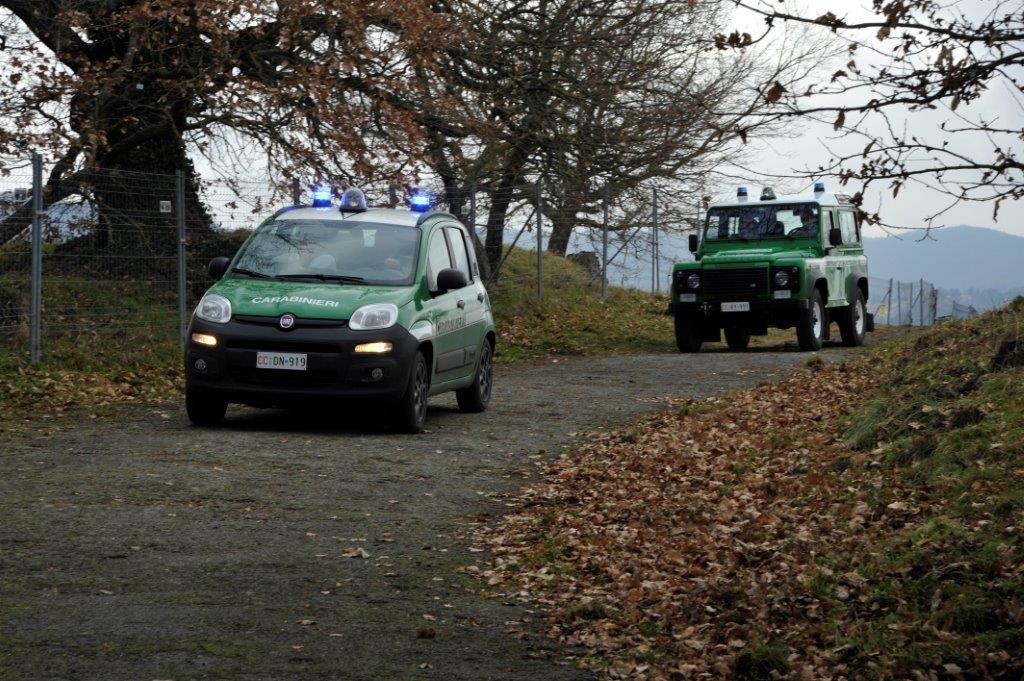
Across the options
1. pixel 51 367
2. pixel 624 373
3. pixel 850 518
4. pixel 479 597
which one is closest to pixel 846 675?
pixel 479 597

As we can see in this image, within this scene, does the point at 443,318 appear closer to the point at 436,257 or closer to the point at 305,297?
the point at 436,257

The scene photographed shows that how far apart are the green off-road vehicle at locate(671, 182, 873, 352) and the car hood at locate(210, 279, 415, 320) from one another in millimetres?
11163

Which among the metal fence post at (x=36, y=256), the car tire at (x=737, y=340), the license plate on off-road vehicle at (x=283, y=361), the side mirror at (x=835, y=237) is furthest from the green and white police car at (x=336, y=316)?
the car tire at (x=737, y=340)

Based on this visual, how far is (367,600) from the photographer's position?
22.6ft

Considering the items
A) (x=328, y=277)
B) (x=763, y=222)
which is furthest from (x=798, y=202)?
(x=328, y=277)

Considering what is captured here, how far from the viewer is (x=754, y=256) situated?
2323cm

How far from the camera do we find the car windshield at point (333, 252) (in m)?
13.2

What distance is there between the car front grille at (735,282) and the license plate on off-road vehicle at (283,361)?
480 inches

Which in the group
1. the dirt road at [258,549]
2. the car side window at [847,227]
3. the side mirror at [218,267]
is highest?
the car side window at [847,227]

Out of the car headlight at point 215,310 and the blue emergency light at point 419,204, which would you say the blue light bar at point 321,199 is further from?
the car headlight at point 215,310

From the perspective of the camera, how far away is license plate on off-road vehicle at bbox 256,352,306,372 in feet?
40.3

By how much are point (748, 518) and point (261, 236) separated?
654 centimetres

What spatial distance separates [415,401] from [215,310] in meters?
1.88


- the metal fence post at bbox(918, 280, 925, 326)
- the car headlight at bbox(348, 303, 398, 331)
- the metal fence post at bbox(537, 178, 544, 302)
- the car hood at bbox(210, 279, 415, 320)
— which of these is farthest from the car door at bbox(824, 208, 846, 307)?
the metal fence post at bbox(918, 280, 925, 326)
